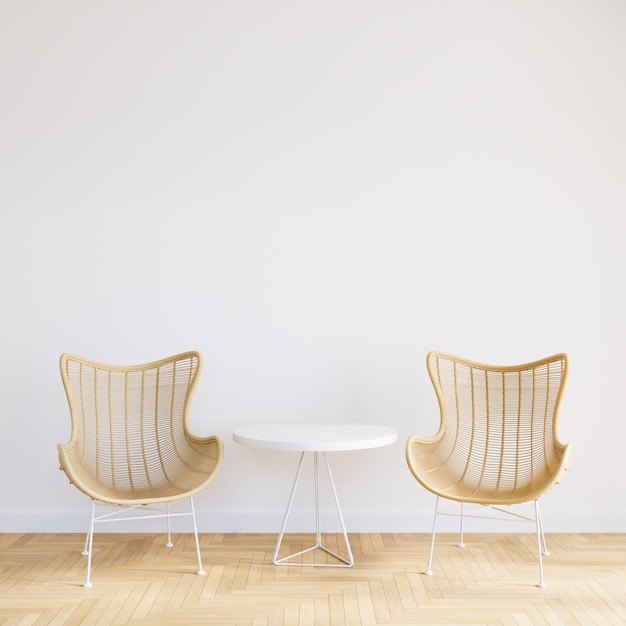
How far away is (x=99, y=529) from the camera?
3.66m

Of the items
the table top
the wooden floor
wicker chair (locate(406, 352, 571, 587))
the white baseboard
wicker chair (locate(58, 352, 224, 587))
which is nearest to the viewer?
the wooden floor

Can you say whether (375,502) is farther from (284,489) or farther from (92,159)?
(92,159)

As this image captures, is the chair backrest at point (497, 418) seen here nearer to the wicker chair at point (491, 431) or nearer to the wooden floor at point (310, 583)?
the wicker chair at point (491, 431)

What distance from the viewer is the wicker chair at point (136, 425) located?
10.9ft

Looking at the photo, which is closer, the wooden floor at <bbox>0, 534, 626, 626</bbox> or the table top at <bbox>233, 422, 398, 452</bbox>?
the wooden floor at <bbox>0, 534, 626, 626</bbox>

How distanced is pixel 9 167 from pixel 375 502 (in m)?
2.61

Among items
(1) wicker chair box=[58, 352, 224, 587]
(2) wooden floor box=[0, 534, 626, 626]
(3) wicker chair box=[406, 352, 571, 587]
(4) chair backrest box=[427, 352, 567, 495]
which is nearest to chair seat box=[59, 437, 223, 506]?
(1) wicker chair box=[58, 352, 224, 587]

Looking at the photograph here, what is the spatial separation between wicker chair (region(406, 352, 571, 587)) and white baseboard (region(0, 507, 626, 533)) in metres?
0.28

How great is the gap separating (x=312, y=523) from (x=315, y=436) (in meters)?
0.79

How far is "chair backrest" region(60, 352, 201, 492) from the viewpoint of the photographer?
341cm

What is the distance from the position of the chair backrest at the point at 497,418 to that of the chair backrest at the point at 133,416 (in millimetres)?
1258

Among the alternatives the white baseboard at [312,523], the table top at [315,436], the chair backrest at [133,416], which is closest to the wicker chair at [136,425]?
the chair backrest at [133,416]

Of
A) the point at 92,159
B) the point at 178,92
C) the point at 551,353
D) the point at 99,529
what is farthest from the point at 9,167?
the point at 551,353

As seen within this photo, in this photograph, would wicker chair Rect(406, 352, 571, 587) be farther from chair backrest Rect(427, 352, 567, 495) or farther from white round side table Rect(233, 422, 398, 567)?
white round side table Rect(233, 422, 398, 567)
